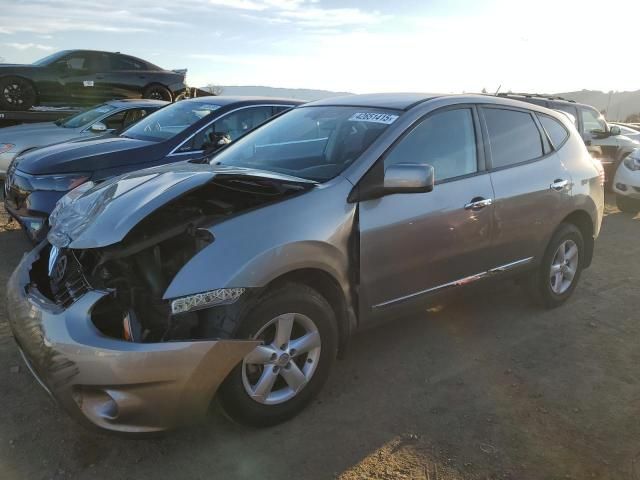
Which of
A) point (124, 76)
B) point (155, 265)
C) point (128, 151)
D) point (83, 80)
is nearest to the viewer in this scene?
point (155, 265)

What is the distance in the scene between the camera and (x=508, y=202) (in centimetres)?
403

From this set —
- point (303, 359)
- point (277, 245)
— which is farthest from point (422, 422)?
point (277, 245)

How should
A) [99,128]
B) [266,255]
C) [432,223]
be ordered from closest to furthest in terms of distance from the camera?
[266,255]
[432,223]
[99,128]

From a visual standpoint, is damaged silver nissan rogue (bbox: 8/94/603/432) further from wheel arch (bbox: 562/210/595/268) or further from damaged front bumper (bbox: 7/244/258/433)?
wheel arch (bbox: 562/210/595/268)

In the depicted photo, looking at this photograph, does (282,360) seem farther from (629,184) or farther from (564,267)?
(629,184)

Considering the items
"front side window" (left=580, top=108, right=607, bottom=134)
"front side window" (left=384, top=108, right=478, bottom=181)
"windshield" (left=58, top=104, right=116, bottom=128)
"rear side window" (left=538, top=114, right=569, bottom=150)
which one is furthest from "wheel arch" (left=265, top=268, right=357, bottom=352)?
"front side window" (left=580, top=108, right=607, bottom=134)

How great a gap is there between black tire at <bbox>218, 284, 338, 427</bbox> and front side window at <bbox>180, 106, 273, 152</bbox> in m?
3.14

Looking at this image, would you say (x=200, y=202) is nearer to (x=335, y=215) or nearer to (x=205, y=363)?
(x=335, y=215)

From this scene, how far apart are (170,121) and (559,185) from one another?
4.26 m

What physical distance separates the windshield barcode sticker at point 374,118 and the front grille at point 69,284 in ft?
6.59

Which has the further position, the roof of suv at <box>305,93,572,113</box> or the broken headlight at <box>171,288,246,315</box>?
the roof of suv at <box>305,93,572,113</box>

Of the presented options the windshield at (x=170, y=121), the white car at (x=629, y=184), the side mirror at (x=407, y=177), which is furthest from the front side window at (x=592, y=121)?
the side mirror at (x=407, y=177)

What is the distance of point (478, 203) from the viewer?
12.4 feet

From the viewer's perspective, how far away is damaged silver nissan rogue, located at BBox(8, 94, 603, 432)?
2.49 m
